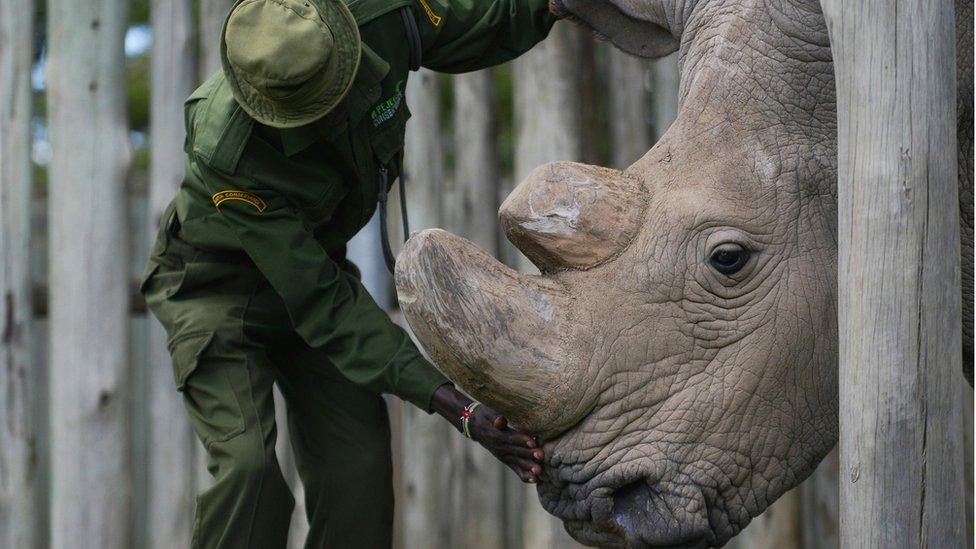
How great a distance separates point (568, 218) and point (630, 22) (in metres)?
0.79

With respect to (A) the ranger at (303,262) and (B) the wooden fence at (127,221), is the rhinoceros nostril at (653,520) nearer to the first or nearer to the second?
(A) the ranger at (303,262)

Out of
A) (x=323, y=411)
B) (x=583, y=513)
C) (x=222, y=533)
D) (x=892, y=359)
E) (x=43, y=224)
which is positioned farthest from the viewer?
(x=43, y=224)

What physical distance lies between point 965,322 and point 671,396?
Result: 75cm

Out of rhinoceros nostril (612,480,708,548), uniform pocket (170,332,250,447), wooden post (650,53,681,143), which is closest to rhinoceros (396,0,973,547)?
rhinoceros nostril (612,480,708,548)

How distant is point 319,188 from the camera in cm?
285

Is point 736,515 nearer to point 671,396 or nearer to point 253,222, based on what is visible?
point 671,396

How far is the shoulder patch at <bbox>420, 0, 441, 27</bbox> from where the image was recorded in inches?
118

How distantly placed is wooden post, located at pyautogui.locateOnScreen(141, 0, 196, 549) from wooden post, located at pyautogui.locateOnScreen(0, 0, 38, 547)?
0.40m

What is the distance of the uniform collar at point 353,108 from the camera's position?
2713 millimetres

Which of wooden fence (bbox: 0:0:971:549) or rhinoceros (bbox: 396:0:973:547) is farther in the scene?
wooden fence (bbox: 0:0:971:549)

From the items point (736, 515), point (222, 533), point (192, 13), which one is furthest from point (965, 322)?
point (192, 13)

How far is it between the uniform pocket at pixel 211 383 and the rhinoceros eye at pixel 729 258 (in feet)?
3.61

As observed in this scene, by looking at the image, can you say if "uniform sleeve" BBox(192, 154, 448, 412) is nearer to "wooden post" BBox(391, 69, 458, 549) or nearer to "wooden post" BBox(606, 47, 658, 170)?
"wooden post" BBox(391, 69, 458, 549)

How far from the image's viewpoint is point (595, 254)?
254 cm
